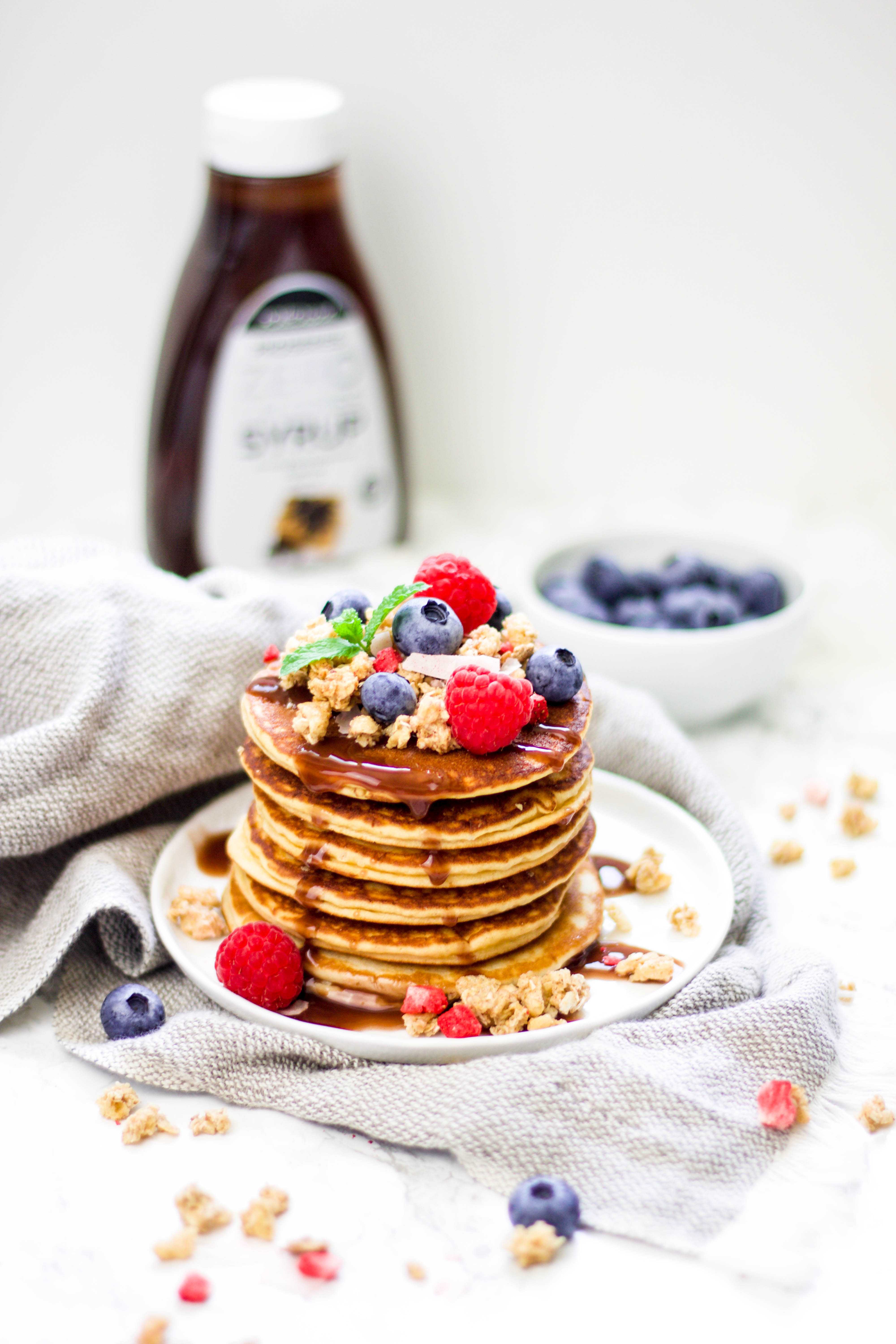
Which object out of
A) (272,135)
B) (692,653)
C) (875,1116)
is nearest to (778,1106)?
(875,1116)

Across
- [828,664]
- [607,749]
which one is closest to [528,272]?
[828,664]

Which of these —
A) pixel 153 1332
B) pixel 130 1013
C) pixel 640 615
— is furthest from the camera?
pixel 640 615

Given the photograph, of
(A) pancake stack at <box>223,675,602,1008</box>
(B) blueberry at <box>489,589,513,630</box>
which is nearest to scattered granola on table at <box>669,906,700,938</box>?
(A) pancake stack at <box>223,675,602,1008</box>

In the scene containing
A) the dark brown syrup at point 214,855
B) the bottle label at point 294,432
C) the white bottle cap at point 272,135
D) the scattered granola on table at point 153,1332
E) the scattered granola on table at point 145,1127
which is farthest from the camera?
the bottle label at point 294,432

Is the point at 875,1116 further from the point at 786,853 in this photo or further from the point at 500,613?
the point at 500,613

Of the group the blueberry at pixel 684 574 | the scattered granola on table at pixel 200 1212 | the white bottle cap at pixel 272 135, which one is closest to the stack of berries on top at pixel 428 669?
the scattered granola on table at pixel 200 1212

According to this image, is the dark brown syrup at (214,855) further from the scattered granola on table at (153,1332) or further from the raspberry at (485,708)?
the scattered granola on table at (153,1332)
